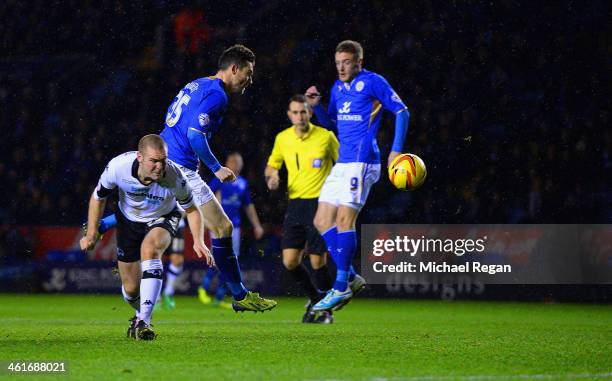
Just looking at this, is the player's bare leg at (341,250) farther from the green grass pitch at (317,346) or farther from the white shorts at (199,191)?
the white shorts at (199,191)

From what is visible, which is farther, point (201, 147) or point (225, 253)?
point (225, 253)

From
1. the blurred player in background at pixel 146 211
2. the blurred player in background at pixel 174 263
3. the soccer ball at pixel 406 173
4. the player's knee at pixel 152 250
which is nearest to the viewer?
the blurred player in background at pixel 146 211

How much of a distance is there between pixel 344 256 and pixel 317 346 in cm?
246

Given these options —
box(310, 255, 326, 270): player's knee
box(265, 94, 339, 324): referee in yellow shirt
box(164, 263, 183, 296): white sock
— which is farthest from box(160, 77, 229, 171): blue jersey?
box(164, 263, 183, 296): white sock

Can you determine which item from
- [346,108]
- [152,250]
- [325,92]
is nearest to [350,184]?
[346,108]

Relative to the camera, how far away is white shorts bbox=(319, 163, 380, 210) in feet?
30.0

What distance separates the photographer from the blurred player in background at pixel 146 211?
6.75 meters

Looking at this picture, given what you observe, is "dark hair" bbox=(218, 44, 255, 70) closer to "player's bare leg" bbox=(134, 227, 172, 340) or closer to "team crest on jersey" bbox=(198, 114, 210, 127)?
"team crest on jersey" bbox=(198, 114, 210, 127)

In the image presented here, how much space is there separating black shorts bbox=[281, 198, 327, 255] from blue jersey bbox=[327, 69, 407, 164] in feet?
4.08

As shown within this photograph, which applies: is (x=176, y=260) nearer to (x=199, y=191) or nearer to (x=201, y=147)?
(x=199, y=191)

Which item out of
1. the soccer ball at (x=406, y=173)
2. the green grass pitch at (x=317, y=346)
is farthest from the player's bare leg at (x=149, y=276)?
the soccer ball at (x=406, y=173)

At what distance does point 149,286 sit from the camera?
277 inches

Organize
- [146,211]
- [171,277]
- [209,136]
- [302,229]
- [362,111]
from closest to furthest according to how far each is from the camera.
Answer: [146,211]
[209,136]
[362,111]
[302,229]
[171,277]

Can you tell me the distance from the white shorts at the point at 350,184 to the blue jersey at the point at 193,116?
165 centimetres
